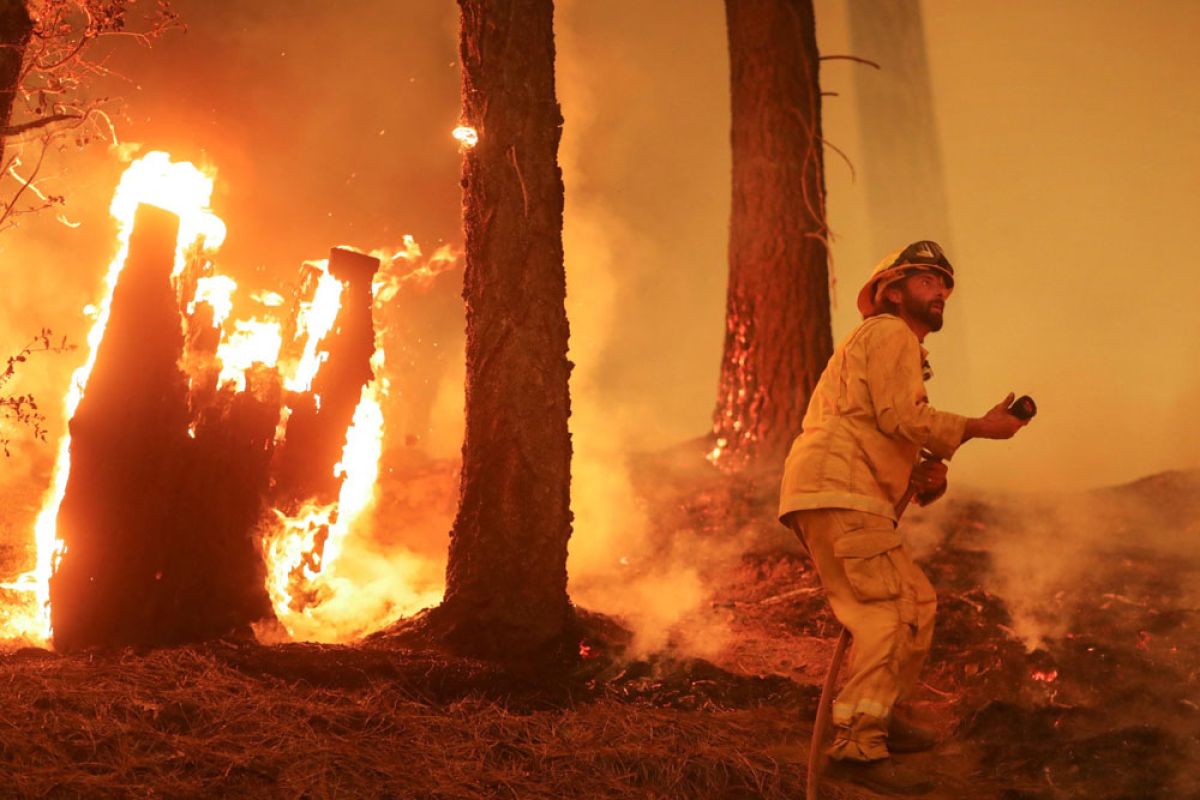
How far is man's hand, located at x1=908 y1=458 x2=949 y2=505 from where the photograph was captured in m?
4.33

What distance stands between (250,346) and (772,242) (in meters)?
4.74

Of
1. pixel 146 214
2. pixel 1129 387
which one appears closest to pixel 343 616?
pixel 146 214

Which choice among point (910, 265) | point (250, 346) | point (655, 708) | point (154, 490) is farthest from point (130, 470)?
point (910, 265)

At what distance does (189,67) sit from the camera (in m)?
13.3

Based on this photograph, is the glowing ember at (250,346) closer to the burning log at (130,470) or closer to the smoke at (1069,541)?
the burning log at (130,470)

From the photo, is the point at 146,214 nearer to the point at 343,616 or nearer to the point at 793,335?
the point at 343,616

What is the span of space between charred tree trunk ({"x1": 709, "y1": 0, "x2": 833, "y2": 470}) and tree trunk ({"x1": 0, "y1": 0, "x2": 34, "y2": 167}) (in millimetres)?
5835

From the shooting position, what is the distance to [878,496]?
4.20 meters

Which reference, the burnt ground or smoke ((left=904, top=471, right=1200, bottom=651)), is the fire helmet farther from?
smoke ((left=904, top=471, right=1200, bottom=651))

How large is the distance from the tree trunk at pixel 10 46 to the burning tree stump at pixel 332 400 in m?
1.91

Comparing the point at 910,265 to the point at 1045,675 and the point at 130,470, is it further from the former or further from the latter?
the point at 130,470

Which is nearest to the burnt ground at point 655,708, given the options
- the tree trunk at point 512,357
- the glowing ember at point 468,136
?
the tree trunk at point 512,357

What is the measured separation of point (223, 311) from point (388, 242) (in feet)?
30.9

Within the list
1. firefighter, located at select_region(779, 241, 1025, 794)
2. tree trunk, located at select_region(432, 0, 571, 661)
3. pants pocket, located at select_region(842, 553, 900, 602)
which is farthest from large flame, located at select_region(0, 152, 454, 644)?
pants pocket, located at select_region(842, 553, 900, 602)
